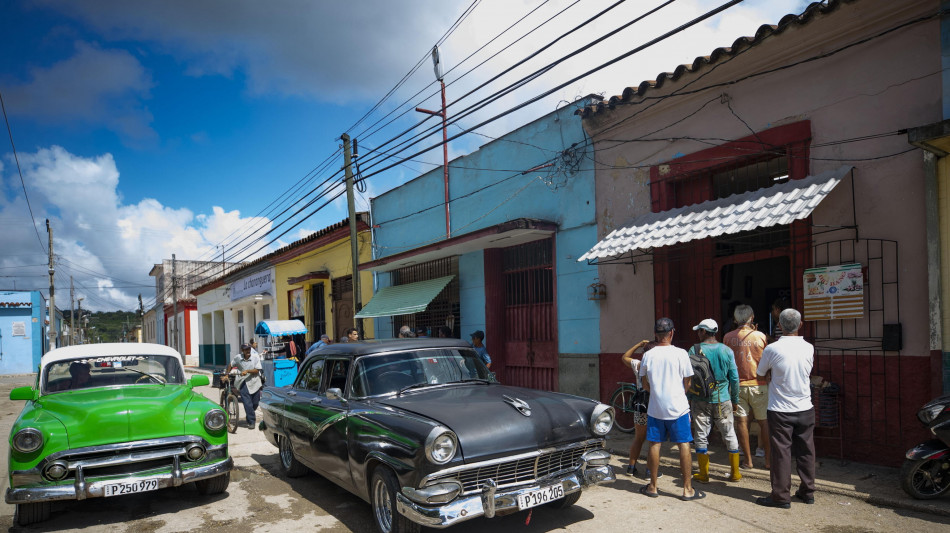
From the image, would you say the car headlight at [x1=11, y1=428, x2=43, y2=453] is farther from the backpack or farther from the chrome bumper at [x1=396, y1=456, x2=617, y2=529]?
the backpack

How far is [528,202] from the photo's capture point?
10.5m

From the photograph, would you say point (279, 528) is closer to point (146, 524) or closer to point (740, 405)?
point (146, 524)

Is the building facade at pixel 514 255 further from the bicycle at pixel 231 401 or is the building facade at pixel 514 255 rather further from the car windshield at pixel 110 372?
the car windshield at pixel 110 372

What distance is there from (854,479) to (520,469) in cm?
337

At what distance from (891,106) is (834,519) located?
3.89m

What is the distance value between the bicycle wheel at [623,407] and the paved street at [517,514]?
1.97 m

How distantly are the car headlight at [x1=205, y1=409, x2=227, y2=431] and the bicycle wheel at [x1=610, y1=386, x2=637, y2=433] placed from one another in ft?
16.5

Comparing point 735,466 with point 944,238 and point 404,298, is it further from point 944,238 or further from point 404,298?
point 404,298

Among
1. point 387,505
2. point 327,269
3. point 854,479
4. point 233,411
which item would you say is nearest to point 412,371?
point 387,505

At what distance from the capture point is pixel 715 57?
23.1 ft

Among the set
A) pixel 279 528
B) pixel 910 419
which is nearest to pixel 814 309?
pixel 910 419

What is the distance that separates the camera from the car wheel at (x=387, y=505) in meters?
4.10

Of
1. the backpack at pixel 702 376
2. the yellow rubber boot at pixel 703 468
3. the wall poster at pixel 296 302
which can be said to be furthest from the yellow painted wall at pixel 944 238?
the wall poster at pixel 296 302

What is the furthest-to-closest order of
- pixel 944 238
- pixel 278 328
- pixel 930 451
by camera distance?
1. pixel 278 328
2. pixel 944 238
3. pixel 930 451
